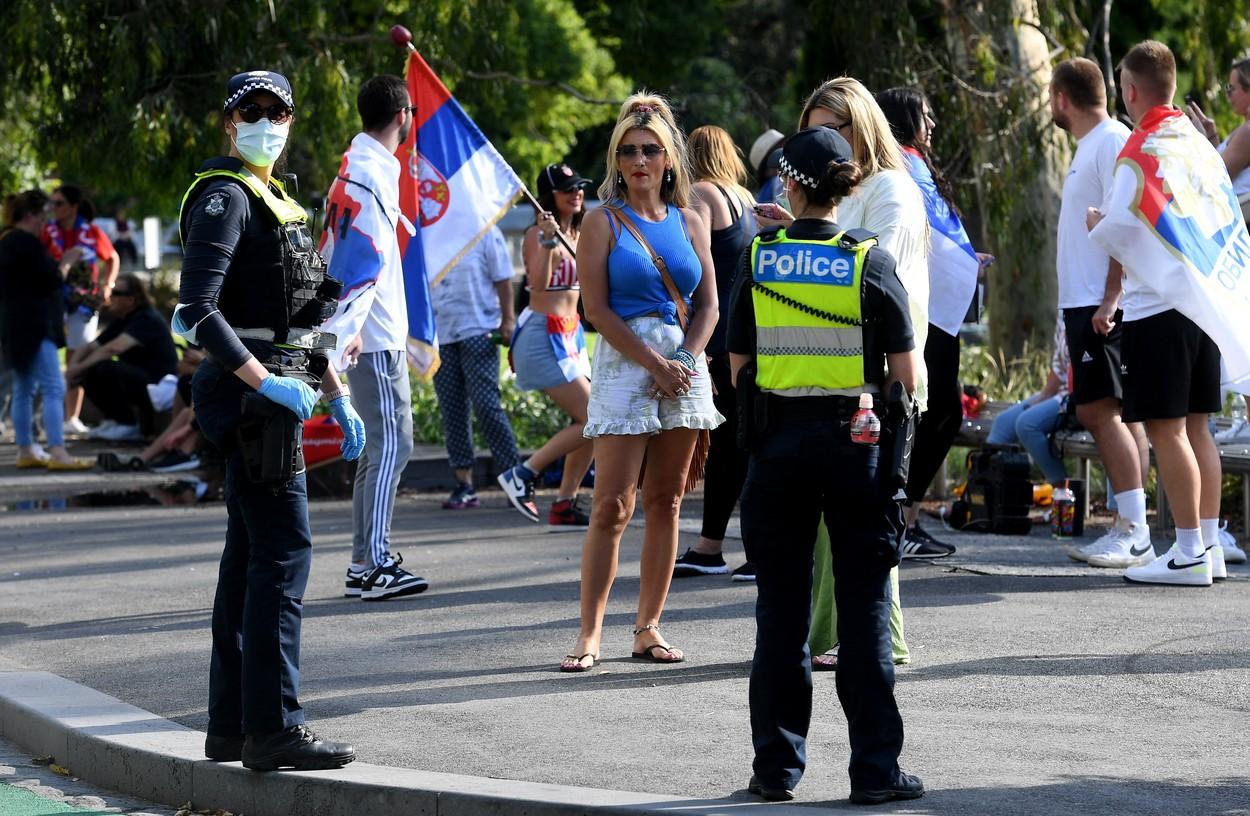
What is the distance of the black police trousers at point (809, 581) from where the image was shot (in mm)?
4742

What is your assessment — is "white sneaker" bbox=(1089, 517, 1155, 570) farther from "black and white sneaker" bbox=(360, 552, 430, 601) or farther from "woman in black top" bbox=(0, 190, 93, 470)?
"woman in black top" bbox=(0, 190, 93, 470)

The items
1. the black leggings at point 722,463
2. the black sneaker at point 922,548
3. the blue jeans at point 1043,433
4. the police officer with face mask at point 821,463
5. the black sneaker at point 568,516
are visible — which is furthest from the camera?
the black sneaker at point 568,516

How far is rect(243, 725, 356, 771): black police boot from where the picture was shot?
17.0 feet

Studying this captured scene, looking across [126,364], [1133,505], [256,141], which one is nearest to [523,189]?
[1133,505]

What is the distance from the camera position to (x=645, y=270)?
6.50 meters

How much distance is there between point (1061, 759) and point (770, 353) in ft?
4.70

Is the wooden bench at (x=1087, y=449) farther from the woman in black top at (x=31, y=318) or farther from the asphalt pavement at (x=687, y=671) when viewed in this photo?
the woman in black top at (x=31, y=318)

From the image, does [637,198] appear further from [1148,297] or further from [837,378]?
[1148,297]

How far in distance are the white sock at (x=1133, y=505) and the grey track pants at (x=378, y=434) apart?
3352 millimetres

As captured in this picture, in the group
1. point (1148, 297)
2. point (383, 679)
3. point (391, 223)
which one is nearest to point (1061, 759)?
point (383, 679)

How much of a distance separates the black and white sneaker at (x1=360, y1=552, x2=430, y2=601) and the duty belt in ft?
9.47

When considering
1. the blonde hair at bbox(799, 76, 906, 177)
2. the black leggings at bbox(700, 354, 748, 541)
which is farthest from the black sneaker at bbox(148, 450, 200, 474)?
the blonde hair at bbox(799, 76, 906, 177)

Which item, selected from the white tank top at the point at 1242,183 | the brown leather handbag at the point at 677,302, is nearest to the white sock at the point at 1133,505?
the white tank top at the point at 1242,183

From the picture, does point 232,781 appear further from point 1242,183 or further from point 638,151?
point 1242,183
